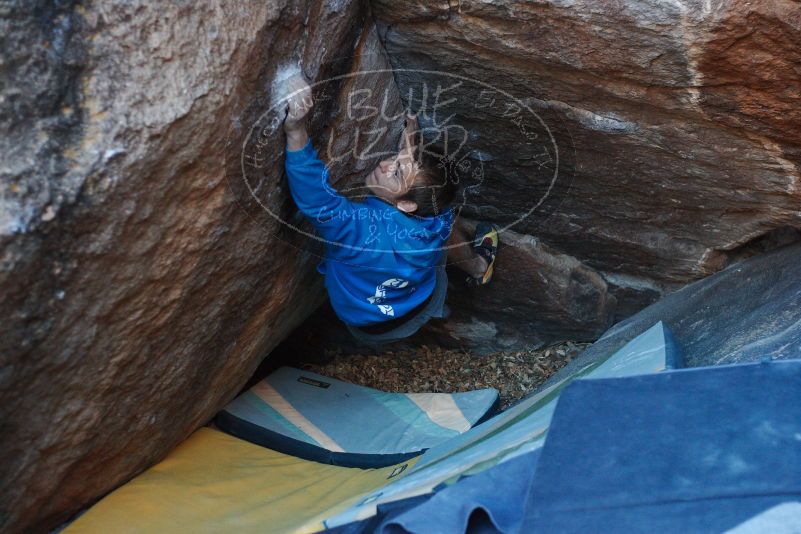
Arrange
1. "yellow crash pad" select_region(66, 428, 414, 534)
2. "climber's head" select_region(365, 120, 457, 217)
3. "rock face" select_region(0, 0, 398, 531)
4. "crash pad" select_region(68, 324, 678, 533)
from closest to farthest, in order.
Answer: "rock face" select_region(0, 0, 398, 531), "crash pad" select_region(68, 324, 678, 533), "yellow crash pad" select_region(66, 428, 414, 534), "climber's head" select_region(365, 120, 457, 217)

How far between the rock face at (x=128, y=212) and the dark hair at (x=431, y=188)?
1.02ft

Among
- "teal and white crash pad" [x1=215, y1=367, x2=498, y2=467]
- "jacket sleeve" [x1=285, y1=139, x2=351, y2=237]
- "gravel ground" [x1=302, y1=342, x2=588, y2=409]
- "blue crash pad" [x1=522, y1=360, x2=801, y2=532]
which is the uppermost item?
"jacket sleeve" [x1=285, y1=139, x2=351, y2=237]

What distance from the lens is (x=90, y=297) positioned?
6.08ft

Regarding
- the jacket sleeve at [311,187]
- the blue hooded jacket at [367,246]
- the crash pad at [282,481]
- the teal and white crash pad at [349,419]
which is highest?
the jacket sleeve at [311,187]

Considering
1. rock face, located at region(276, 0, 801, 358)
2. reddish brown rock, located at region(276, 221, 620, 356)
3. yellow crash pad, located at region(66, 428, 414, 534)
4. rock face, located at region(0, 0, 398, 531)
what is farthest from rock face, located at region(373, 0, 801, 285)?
yellow crash pad, located at region(66, 428, 414, 534)

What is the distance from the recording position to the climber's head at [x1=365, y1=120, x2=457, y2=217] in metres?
2.54

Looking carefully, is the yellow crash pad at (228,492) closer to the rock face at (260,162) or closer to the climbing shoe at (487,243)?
the rock face at (260,162)

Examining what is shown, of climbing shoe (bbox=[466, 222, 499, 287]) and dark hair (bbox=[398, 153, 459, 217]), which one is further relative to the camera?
climbing shoe (bbox=[466, 222, 499, 287])

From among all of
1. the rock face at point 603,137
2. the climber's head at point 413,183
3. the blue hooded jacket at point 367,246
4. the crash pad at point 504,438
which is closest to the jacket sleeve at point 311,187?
the blue hooded jacket at point 367,246

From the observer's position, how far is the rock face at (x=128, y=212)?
165cm

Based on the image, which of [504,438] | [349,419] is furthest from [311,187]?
[349,419]

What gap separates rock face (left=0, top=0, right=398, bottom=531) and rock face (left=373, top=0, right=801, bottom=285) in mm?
333

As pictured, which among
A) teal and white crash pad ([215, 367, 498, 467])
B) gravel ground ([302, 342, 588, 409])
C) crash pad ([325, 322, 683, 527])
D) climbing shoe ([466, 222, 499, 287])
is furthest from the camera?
gravel ground ([302, 342, 588, 409])

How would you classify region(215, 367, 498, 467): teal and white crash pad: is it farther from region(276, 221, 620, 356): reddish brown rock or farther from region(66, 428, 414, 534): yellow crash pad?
region(276, 221, 620, 356): reddish brown rock
